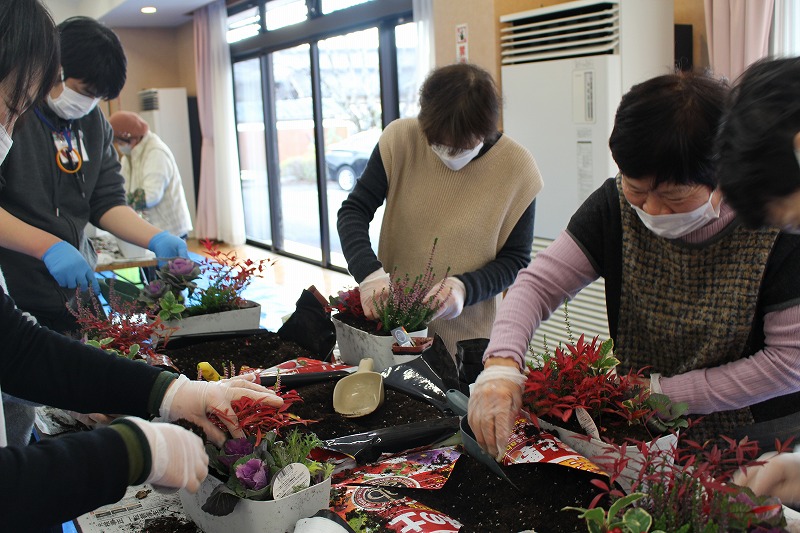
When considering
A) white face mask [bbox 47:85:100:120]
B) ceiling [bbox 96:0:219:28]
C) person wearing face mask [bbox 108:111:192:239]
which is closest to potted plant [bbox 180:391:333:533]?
white face mask [bbox 47:85:100:120]

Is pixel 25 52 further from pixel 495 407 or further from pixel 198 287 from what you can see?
pixel 198 287

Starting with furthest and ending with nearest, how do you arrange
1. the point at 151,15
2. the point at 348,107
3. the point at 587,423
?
the point at 151,15 → the point at 348,107 → the point at 587,423

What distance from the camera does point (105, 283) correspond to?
2178 millimetres

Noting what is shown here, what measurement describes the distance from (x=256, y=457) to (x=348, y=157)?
6322 millimetres

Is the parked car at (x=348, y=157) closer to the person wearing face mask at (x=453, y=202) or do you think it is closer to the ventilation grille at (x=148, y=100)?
the ventilation grille at (x=148, y=100)

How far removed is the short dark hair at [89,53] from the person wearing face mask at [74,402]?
95cm

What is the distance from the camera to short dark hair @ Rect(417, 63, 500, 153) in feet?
6.65

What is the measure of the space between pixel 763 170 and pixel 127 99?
1038 cm

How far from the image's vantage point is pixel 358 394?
1636 millimetres

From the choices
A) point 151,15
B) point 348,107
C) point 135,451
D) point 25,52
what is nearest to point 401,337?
point 135,451

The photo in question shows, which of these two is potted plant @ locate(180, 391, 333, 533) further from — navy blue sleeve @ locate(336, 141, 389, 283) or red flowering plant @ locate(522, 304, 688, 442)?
navy blue sleeve @ locate(336, 141, 389, 283)

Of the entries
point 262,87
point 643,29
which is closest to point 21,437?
point 643,29

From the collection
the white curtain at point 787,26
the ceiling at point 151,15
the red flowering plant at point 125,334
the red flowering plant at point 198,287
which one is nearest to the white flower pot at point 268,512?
the red flowering plant at point 125,334

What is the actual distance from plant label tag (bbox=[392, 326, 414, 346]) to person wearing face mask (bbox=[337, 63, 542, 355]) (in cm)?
20
